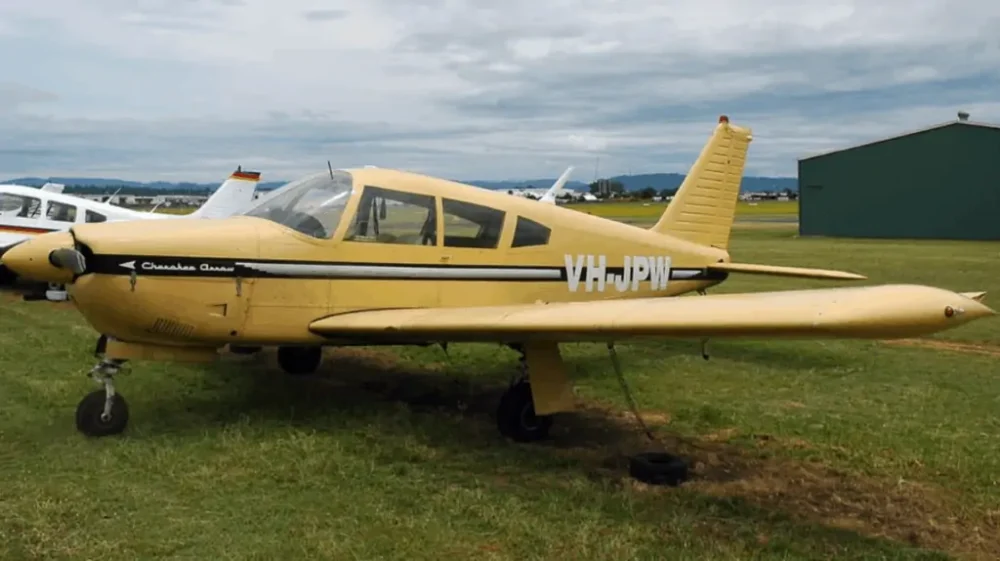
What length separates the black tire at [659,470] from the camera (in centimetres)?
530

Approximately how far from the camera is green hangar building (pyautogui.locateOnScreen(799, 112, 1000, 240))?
129 ft

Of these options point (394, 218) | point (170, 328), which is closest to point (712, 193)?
point (394, 218)

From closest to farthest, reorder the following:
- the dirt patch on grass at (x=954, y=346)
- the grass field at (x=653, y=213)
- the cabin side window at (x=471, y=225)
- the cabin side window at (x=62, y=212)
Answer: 1. the cabin side window at (x=471, y=225)
2. the dirt patch on grass at (x=954, y=346)
3. the cabin side window at (x=62, y=212)
4. the grass field at (x=653, y=213)

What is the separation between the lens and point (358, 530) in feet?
14.5

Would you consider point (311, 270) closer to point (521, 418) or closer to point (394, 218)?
point (394, 218)

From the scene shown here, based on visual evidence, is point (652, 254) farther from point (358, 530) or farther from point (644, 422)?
point (358, 530)

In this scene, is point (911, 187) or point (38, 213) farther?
point (911, 187)

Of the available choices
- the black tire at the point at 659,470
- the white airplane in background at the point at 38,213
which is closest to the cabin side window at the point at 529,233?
the black tire at the point at 659,470

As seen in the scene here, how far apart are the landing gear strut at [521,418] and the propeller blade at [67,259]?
3.00 meters

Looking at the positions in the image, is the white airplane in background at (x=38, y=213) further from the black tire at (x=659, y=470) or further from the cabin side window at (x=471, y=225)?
the black tire at (x=659, y=470)

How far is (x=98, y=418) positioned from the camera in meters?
6.12

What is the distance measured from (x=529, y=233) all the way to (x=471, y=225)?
0.55 m

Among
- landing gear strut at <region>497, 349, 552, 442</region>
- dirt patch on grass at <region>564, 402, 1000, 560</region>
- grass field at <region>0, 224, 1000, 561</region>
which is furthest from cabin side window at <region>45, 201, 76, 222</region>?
dirt patch on grass at <region>564, 402, 1000, 560</region>

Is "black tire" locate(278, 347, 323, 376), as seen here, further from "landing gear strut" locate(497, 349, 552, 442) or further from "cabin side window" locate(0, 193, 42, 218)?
"cabin side window" locate(0, 193, 42, 218)
